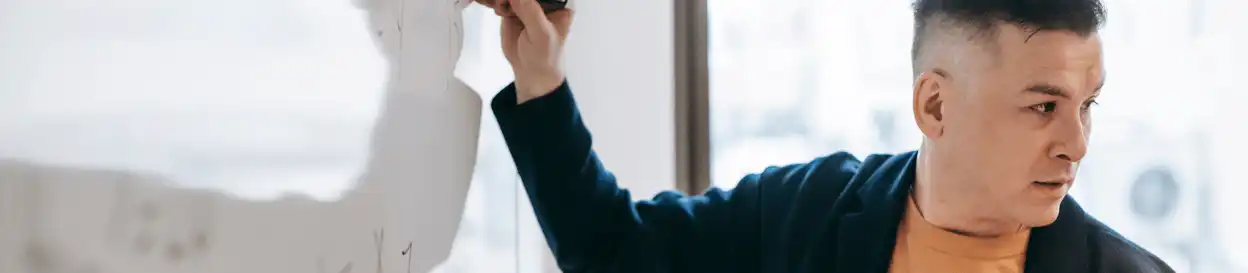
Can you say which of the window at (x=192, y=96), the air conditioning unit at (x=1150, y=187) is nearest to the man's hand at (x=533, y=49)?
the window at (x=192, y=96)

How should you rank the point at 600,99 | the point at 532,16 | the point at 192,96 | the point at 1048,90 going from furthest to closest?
1. the point at 600,99
2. the point at 532,16
3. the point at 1048,90
4. the point at 192,96

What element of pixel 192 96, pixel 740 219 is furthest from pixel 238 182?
pixel 740 219

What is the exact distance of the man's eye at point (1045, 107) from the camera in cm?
76

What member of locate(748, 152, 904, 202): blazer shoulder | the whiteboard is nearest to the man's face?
locate(748, 152, 904, 202): blazer shoulder

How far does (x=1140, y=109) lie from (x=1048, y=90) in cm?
36

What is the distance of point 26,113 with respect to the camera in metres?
0.46

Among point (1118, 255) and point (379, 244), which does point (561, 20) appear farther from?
point (1118, 255)

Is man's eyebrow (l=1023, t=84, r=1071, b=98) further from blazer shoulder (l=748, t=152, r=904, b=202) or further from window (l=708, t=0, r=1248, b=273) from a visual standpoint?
window (l=708, t=0, r=1248, b=273)

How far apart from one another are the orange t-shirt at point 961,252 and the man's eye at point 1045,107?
0.13 meters

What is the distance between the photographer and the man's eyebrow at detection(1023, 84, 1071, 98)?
0.75 metres

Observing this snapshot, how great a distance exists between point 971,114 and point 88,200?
0.62 meters

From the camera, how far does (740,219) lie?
967 mm

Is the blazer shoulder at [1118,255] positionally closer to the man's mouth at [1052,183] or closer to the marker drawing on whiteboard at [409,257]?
the man's mouth at [1052,183]

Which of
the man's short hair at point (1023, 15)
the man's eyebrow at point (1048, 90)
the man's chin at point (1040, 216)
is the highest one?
the man's short hair at point (1023, 15)
